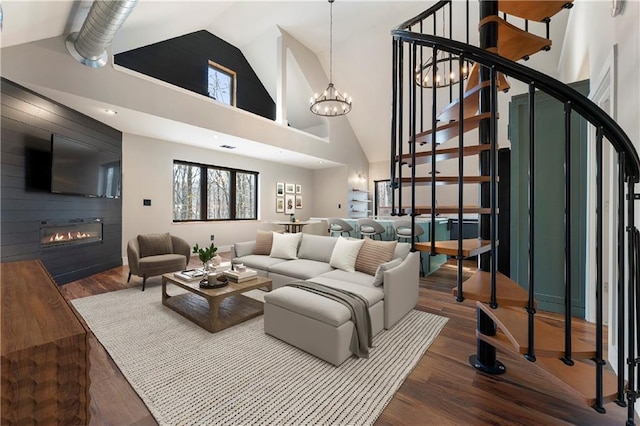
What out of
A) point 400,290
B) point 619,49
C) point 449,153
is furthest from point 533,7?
point 400,290

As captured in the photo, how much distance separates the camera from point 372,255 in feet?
10.3

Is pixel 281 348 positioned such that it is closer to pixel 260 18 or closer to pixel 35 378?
pixel 35 378

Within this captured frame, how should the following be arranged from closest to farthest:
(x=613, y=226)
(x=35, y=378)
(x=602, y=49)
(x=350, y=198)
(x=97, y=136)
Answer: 1. (x=35, y=378)
2. (x=613, y=226)
3. (x=602, y=49)
4. (x=97, y=136)
5. (x=350, y=198)

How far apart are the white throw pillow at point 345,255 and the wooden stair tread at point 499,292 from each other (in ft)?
5.40

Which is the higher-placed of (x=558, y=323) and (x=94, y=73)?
(x=94, y=73)

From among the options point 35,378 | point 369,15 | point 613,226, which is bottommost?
point 35,378

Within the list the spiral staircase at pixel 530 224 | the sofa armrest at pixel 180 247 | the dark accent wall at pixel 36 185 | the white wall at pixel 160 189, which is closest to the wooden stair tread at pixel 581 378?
the spiral staircase at pixel 530 224

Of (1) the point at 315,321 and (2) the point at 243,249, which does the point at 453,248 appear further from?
(2) the point at 243,249

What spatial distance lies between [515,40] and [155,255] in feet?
16.2

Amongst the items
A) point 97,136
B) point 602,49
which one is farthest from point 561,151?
point 97,136

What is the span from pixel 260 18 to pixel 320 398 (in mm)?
7035

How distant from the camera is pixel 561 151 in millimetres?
2893

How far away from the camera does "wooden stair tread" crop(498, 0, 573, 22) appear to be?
1954 mm

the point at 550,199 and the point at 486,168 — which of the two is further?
the point at 550,199
